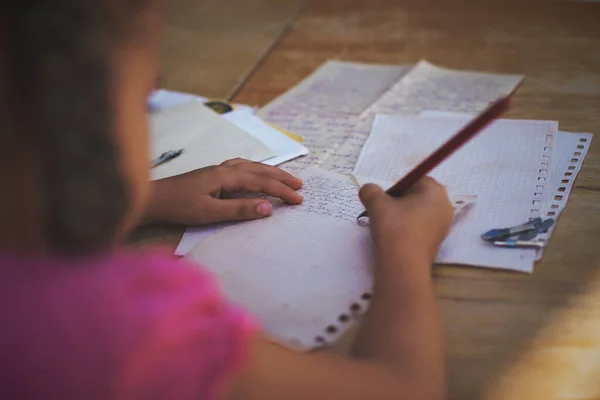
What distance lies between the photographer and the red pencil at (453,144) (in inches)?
29.6

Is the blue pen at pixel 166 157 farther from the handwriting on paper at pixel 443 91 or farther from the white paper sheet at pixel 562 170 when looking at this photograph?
the white paper sheet at pixel 562 170

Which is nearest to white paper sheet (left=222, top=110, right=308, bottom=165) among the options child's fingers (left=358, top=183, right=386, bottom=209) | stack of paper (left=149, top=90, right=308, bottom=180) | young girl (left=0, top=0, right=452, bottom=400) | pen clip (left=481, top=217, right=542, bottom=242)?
stack of paper (left=149, top=90, right=308, bottom=180)

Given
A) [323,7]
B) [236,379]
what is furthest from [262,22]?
[236,379]

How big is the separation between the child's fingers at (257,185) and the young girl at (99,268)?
0.36m

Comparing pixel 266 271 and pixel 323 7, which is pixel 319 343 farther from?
pixel 323 7

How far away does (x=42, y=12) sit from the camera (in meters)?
0.44

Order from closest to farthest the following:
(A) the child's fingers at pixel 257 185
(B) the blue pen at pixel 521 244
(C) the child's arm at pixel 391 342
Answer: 1. (C) the child's arm at pixel 391 342
2. (B) the blue pen at pixel 521 244
3. (A) the child's fingers at pixel 257 185

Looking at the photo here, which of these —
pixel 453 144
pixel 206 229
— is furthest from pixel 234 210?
pixel 453 144

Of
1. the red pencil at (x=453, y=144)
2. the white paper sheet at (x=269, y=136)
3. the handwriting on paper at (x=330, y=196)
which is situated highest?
the red pencil at (x=453, y=144)

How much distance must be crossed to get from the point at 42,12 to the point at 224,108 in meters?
0.83

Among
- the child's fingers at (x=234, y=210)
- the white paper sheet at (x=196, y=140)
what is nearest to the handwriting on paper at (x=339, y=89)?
the white paper sheet at (x=196, y=140)

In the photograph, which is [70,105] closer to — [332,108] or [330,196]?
[330,196]

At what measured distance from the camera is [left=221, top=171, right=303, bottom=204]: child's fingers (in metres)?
0.95

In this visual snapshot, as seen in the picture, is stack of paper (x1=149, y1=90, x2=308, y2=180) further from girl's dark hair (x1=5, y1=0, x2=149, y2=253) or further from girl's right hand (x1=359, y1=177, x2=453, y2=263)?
girl's dark hair (x1=5, y1=0, x2=149, y2=253)
